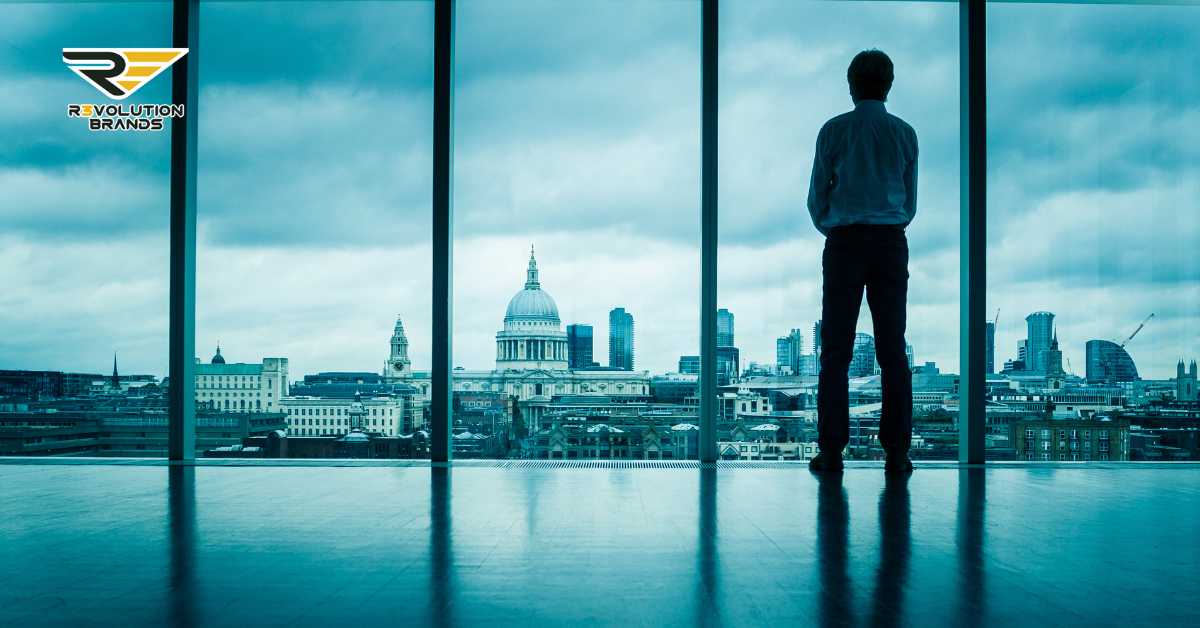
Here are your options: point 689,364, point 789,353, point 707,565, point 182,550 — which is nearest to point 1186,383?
point 789,353

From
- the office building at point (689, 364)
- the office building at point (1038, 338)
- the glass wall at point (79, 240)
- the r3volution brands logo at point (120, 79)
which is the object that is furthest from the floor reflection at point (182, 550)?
the office building at point (1038, 338)

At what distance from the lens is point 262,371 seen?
306cm

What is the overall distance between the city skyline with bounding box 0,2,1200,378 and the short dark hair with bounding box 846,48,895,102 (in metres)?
0.59

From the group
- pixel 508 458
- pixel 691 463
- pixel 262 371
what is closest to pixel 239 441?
pixel 262 371

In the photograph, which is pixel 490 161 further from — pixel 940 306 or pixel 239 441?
pixel 940 306

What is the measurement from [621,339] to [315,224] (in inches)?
52.3

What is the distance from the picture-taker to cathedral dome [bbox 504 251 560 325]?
10.3ft

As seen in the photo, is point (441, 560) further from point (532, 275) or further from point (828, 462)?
point (532, 275)

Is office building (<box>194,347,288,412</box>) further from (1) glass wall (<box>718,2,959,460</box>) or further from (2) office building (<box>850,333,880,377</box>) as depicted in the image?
(2) office building (<box>850,333,880,377</box>)

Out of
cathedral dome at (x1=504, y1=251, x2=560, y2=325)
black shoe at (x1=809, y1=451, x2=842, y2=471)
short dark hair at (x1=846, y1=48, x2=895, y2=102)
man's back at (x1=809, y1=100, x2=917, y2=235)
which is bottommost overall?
black shoe at (x1=809, y1=451, x2=842, y2=471)

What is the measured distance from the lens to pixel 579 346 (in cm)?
314

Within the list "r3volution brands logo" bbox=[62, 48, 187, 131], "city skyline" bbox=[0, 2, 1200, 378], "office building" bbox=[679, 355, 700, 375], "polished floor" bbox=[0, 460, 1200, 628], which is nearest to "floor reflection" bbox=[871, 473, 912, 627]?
"polished floor" bbox=[0, 460, 1200, 628]

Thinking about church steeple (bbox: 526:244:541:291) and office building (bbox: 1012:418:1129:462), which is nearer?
office building (bbox: 1012:418:1129:462)

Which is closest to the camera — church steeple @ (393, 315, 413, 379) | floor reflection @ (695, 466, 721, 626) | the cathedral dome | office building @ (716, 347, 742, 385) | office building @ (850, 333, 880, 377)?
floor reflection @ (695, 466, 721, 626)
